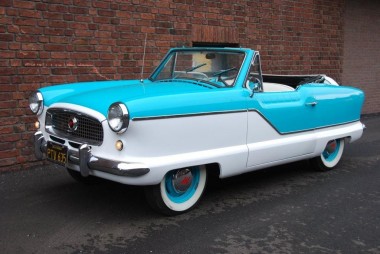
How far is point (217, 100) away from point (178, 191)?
883 millimetres

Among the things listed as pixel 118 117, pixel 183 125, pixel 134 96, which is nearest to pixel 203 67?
pixel 183 125

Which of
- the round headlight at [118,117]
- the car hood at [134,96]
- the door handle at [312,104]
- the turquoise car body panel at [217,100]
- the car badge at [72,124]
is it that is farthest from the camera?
the door handle at [312,104]

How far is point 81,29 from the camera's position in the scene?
5801 mm

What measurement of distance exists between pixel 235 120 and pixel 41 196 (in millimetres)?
2100

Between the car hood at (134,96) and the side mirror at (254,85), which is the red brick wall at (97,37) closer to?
the car hood at (134,96)

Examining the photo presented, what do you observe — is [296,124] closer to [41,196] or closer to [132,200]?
[132,200]

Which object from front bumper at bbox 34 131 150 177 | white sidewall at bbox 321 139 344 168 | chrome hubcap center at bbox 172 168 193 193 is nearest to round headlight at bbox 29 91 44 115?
front bumper at bbox 34 131 150 177

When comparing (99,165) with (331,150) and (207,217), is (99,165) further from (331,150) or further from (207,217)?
(331,150)

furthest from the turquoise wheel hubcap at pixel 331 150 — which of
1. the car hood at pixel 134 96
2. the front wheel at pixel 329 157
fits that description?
the car hood at pixel 134 96

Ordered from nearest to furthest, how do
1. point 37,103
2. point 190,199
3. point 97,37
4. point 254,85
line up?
1. point 190,199
2. point 37,103
3. point 254,85
4. point 97,37

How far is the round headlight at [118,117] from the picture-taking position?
3342 millimetres

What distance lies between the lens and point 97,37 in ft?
19.6

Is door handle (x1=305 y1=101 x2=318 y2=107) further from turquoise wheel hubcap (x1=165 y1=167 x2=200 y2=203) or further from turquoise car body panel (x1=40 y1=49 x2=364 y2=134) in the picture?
turquoise wheel hubcap (x1=165 y1=167 x2=200 y2=203)

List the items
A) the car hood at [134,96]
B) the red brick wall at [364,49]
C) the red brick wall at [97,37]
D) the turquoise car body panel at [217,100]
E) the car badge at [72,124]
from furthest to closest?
the red brick wall at [364,49] → the red brick wall at [97,37] → the car badge at [72,124] → the turquoise car body panel at [217,100] → the car hood at [134,96]
